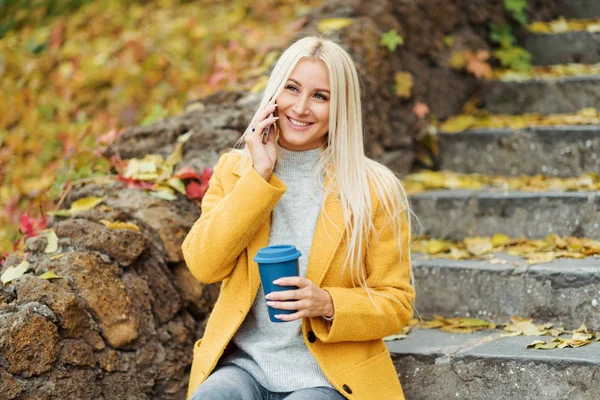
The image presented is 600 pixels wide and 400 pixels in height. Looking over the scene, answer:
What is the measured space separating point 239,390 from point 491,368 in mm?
1020

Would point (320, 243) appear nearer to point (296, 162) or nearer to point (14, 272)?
point (296, 162)

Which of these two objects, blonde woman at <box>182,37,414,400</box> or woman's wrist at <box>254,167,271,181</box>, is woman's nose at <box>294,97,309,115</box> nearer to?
blonde woman at <box>182,37,414,400</box>

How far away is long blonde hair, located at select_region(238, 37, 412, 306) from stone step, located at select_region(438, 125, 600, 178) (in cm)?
186

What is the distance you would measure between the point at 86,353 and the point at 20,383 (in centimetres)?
26

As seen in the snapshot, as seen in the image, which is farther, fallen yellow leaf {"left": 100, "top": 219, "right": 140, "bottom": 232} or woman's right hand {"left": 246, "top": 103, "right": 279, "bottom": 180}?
fallen yellow leaf {"left": 100, "top": 219, "right": 140, "bottom": 232}

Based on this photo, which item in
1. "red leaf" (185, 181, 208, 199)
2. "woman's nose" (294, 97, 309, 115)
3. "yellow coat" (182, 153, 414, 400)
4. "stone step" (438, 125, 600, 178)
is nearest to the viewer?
"yellow coat" (182, 153, 414, 400)

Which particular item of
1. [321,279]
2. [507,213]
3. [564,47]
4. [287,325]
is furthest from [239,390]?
[564,47]

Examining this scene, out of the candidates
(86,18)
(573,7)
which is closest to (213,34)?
(86,18)

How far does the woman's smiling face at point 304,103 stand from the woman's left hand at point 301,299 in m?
0.54

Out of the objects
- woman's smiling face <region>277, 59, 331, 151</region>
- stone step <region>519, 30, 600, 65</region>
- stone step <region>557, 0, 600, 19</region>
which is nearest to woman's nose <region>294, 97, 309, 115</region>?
woman's smiling face <region>277, 59, 331, 151</region>

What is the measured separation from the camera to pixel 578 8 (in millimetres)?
5543

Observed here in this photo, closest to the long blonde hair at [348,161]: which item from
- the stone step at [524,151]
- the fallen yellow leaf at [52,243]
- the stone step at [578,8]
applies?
the fallen yellow leaf at [52,243]

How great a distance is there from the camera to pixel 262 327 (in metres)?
2.52

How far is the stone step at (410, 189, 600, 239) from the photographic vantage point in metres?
3.62
